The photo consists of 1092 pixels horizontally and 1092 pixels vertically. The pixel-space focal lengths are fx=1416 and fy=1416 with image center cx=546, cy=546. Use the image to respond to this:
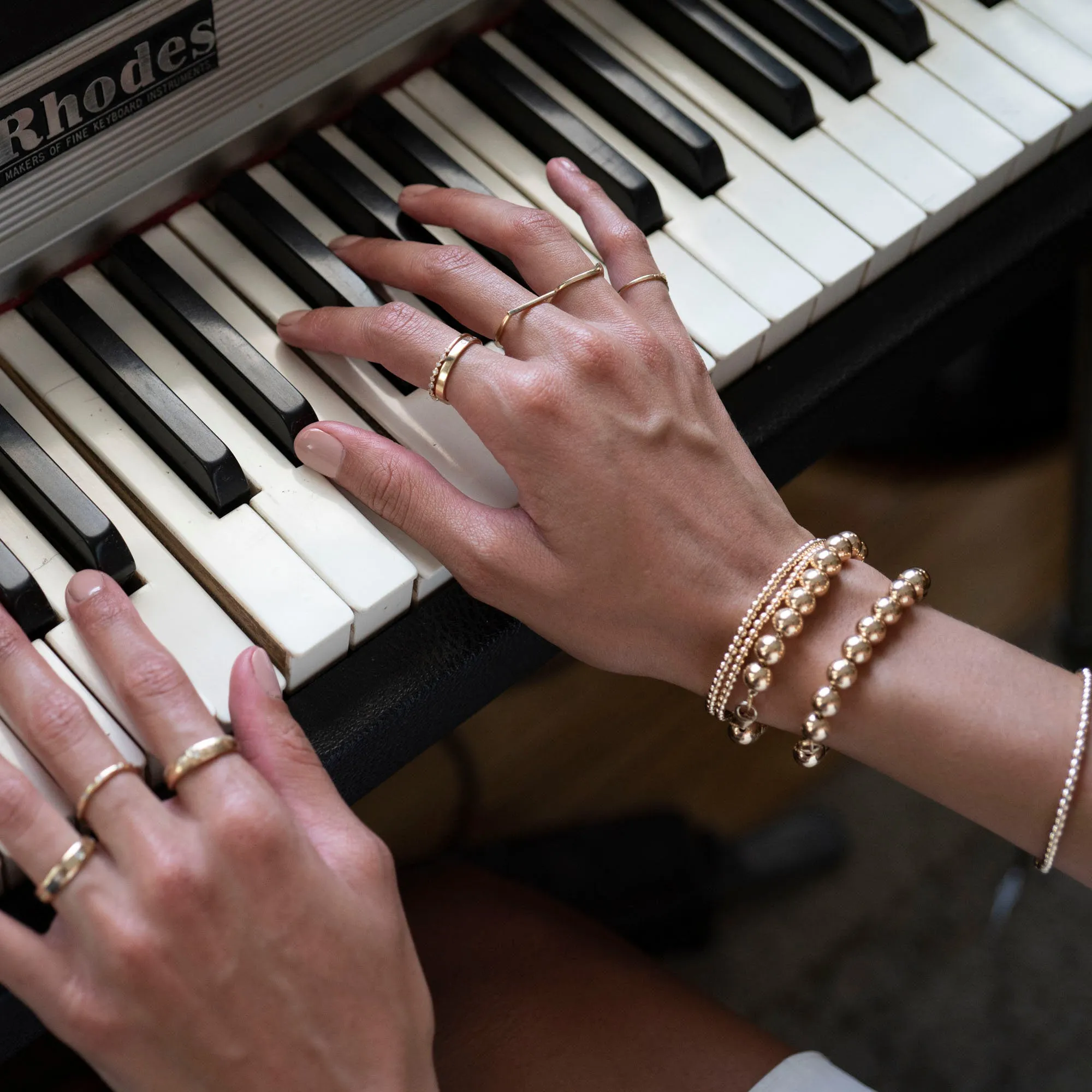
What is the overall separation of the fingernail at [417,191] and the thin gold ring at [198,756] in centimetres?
38

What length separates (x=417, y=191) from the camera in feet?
2.97

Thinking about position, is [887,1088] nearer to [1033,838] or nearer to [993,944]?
[993,944]

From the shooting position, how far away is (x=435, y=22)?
989 millimetres

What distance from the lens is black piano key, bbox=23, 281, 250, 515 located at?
805 millimetres

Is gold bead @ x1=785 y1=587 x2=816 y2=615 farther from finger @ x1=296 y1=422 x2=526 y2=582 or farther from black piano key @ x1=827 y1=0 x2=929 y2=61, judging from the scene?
black piano key @ x1=827 y1=0 x2=929 y2=61

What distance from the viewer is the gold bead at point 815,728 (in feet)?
2.70

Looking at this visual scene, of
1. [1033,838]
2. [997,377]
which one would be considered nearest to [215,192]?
[1033,838]

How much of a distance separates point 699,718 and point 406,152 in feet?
2.73

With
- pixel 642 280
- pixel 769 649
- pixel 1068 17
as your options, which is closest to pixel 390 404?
pixel 642 280

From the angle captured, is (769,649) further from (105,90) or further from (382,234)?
(105,90)

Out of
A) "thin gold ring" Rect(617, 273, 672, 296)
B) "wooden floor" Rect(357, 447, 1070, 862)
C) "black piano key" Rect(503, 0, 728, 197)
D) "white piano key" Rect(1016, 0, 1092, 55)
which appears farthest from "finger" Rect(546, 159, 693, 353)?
"wooden floor" Rect(357, 447, 1070, 862)

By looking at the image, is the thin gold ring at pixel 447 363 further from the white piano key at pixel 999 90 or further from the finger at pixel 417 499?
the white piano key at pixel 999 90

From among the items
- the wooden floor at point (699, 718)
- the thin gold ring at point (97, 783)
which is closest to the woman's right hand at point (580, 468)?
the thin gold ring at point (97, 783)

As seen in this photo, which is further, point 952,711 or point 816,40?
point 816,40
